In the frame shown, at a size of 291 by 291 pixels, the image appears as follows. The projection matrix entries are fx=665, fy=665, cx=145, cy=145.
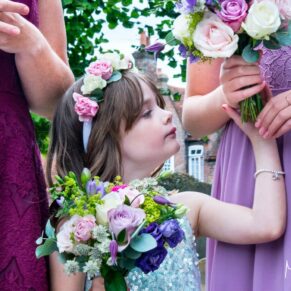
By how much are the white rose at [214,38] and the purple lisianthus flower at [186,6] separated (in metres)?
0.06

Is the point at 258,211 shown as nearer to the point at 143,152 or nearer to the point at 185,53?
the point at 143,152

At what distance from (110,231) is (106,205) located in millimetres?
81

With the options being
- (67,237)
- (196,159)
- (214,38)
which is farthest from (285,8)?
(196,159)

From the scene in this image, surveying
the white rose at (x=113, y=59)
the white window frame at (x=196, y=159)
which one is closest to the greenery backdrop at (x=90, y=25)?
the white rose at (x=113, y=59)

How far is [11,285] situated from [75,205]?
0.34 m

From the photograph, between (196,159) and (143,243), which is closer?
(143,243)

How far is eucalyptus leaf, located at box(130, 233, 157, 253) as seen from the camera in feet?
6.62

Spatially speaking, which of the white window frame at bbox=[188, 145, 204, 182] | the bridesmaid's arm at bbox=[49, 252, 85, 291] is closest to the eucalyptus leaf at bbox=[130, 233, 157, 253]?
the bridesmaid's arm at bbox=[49, 252, 85, 291]

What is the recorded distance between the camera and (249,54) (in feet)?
7.45

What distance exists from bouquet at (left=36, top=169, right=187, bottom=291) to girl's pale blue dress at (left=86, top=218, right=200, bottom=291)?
0.99 feet

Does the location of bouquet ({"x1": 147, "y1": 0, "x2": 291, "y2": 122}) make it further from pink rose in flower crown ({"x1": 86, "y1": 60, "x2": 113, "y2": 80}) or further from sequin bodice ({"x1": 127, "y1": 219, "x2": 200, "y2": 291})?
sequin bodice ({"x1": 127, "y1": 219, "x2": 200, "y2": 291})

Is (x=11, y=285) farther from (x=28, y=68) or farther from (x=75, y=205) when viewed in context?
(x=28, y=68)

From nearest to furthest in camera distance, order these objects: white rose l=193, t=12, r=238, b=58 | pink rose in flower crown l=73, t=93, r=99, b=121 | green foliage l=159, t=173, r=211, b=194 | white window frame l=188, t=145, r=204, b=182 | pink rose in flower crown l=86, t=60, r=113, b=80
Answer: white rose l=193, t=12, r=238, b=58 → pink rose in flower crown l=73, t=93, r=99, b=121 → pink rose in flower crown l=86, t=60, r=113, b=80 → green foliage l=159, t=173, r=211, b=194 → white window frame l=188, t=145, r=204, b=182

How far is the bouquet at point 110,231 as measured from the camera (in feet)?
6.68
